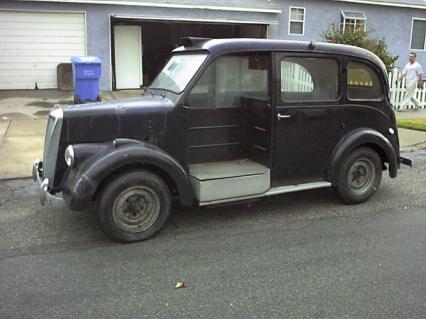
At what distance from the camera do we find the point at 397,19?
69.8ft

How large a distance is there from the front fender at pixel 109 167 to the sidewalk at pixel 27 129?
290 centimetres

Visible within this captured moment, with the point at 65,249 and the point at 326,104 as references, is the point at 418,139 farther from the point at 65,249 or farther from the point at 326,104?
the point at 65,249

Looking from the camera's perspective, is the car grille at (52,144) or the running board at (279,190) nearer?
the car grille at (52,144)

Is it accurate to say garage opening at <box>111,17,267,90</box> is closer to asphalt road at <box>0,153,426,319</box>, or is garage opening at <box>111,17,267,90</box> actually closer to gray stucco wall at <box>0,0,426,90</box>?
gray stucco wall at <box>0,0,426,90</box>

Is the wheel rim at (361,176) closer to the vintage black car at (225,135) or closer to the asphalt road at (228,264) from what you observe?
the vintage black car at (225,135)

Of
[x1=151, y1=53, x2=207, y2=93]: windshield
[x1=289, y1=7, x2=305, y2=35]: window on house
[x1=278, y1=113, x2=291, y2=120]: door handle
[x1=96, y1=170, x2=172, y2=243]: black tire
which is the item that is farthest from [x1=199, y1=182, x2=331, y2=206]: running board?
[x1=289, y1=7, x2=305, y2=35]: window on house

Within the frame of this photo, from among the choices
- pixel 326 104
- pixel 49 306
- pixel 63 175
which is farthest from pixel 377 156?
pixel 49 306

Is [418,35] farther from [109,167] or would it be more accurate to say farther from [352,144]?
[109,167]

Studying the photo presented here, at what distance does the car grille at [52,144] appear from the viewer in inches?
187

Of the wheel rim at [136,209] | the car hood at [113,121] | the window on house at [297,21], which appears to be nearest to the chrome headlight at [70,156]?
the car hood at [113,121]

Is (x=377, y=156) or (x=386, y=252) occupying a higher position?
(x=377, y=156)

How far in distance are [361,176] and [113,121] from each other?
3.10 m

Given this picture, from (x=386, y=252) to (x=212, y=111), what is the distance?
229 centimetres

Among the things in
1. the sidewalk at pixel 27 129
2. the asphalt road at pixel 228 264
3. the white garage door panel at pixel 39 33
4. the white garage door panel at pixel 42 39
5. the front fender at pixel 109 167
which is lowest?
the asphalt road at pixel 228 264
